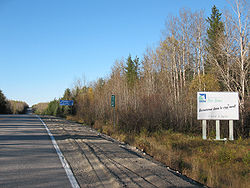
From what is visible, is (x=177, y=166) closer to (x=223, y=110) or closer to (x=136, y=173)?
(x=136, y=173)

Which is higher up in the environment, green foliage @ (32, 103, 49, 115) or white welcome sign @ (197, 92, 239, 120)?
white welcome sign @ (197, 92, 239, 120)

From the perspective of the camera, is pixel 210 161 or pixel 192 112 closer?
pixel 210 161

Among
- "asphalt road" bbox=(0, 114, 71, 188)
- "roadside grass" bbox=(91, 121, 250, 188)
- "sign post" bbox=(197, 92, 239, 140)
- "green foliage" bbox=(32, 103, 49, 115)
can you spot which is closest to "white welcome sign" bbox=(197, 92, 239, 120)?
"sign post" bbox=(197, 92, 239, 140)

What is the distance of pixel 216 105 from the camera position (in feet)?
45.2

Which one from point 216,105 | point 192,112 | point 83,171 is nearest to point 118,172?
point 83,171

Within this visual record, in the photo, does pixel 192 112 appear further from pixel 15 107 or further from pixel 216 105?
→ pixel 15 107

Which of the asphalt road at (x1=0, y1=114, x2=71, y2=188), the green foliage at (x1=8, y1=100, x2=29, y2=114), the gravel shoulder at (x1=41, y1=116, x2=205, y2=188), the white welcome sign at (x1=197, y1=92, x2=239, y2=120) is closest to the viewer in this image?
the asphalt road at (x1=0, y1=114, x2=71, y2=188)

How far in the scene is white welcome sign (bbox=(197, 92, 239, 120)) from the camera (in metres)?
13.6

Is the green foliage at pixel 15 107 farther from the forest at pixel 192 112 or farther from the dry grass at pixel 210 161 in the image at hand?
the dry grass at pixel 210 161

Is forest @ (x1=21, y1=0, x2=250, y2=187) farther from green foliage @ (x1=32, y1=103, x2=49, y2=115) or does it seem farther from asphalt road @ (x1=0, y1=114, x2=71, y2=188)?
green foliage @ (x1=32, y1=103, x2=49, y2=115)

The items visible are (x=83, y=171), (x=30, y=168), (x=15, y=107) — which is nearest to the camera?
(x=83, y=171)

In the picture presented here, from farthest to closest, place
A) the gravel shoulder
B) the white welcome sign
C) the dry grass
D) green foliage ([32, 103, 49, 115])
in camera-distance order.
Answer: green foliage ([32, 103, 49, 115]), the white welcome sign, the dry grass, the gravel shoulder

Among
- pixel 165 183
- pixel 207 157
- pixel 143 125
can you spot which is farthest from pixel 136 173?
pixel 143 125

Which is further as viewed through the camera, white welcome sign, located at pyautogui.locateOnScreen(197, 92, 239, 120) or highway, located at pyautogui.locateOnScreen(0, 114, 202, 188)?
white welcome sign, located at pyautogui.locateOnScreen(197, 92, 239, 120)
